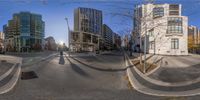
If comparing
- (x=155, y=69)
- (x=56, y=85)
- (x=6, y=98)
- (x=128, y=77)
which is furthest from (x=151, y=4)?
(x=6, y=98)

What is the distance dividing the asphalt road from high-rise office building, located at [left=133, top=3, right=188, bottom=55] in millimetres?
3528

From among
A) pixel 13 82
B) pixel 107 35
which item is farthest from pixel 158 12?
pixel 13 82

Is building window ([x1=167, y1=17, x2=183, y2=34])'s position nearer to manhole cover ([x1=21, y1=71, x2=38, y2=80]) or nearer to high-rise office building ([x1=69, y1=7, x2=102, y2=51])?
high-rise office building ([x1=69, y1=7, x2=102, y2=51])

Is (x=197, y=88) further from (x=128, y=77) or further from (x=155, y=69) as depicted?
(x=155, y=69)

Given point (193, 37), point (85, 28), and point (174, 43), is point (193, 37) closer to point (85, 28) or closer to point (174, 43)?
point (174, 43)

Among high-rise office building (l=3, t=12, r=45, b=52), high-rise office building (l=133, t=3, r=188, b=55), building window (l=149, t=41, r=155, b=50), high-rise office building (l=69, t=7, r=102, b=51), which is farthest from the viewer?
building window (l=149, t=41, r=155, b=50)

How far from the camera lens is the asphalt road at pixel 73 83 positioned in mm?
12328

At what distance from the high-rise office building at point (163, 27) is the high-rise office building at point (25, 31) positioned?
30.2 feet

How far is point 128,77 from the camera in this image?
17109 mm

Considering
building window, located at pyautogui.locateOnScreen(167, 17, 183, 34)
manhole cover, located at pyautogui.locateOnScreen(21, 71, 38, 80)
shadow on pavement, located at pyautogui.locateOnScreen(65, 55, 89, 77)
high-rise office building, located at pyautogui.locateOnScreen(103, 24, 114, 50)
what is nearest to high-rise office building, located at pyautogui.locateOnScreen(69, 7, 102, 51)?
high-rise office building, located at pyautogui.locateOnScreen(103, 24, 114, 50)

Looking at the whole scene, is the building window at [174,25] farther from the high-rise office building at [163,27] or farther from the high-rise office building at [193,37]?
the high-rise office building at [193,37]

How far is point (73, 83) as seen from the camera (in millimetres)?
15508

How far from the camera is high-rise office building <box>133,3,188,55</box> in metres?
18.6

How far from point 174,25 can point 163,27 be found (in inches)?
47.0
